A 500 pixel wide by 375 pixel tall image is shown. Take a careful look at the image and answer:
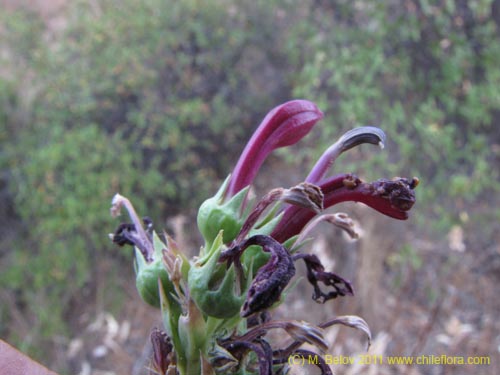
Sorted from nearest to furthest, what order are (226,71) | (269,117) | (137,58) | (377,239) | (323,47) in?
(269,117)
(377,239)
(323,47)
(137,58)
(226,71)

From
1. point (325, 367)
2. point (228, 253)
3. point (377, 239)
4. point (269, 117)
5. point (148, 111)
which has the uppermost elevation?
point (269, 117)

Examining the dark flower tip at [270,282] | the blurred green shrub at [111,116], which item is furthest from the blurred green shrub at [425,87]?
the dark flower tip at [270,282]

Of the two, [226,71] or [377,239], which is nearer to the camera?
[377,239]

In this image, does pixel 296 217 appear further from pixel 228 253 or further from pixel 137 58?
pixel 137 58

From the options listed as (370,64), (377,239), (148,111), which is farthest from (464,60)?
(148,111)

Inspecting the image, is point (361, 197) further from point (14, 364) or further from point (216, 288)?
point (14, 364)

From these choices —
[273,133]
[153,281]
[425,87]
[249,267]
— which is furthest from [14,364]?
[425,87]

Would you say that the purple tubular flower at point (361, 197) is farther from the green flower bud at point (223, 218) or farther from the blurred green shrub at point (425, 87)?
the blurred green shrub at point (425, 87)
